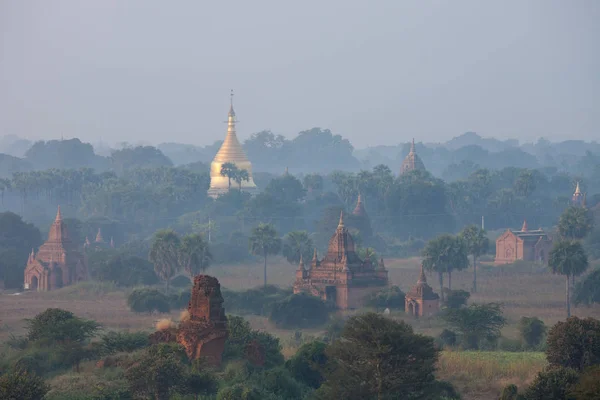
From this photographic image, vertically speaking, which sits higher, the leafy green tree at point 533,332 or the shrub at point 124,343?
the shrub at point 124,343

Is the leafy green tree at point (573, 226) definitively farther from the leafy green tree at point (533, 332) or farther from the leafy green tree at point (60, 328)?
the leafy green tree at point (60, 328)

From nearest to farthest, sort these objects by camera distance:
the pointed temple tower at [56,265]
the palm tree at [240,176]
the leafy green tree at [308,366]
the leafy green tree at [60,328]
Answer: the leafy green tree at [308,366]
the leafy green tree at [60,328]
the pointed temple tower at [56,265]
the palm tree at [240,176]

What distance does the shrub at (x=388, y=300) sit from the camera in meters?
70.8

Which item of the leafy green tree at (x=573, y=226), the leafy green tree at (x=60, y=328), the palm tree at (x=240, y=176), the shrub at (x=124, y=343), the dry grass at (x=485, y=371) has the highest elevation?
the palm tree at (x=240, y=176)

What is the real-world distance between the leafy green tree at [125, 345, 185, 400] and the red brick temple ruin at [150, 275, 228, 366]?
4049 millimetres

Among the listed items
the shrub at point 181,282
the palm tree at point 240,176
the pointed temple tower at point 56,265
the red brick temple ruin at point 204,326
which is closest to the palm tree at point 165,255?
the shrub at point 181,282

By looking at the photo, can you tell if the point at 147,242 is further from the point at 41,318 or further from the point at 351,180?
the point at 41,318

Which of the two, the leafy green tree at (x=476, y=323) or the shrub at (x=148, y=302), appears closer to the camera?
the leafy green tree at (x=476, y=323)

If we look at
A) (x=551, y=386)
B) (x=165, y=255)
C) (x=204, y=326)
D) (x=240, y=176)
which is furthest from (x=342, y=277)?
(x=240, y=176)

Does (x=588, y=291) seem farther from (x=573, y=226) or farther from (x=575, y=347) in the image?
(x=575, y=347)

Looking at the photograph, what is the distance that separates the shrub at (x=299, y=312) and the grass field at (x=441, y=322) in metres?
0.85

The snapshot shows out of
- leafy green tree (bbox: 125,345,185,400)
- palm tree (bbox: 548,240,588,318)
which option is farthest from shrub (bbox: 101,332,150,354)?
palm tree (bbox: 548,240,588,318)

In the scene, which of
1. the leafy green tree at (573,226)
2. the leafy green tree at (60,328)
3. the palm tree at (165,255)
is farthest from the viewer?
the leafy green tree at (573,226)

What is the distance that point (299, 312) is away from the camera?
68875 millimetres
